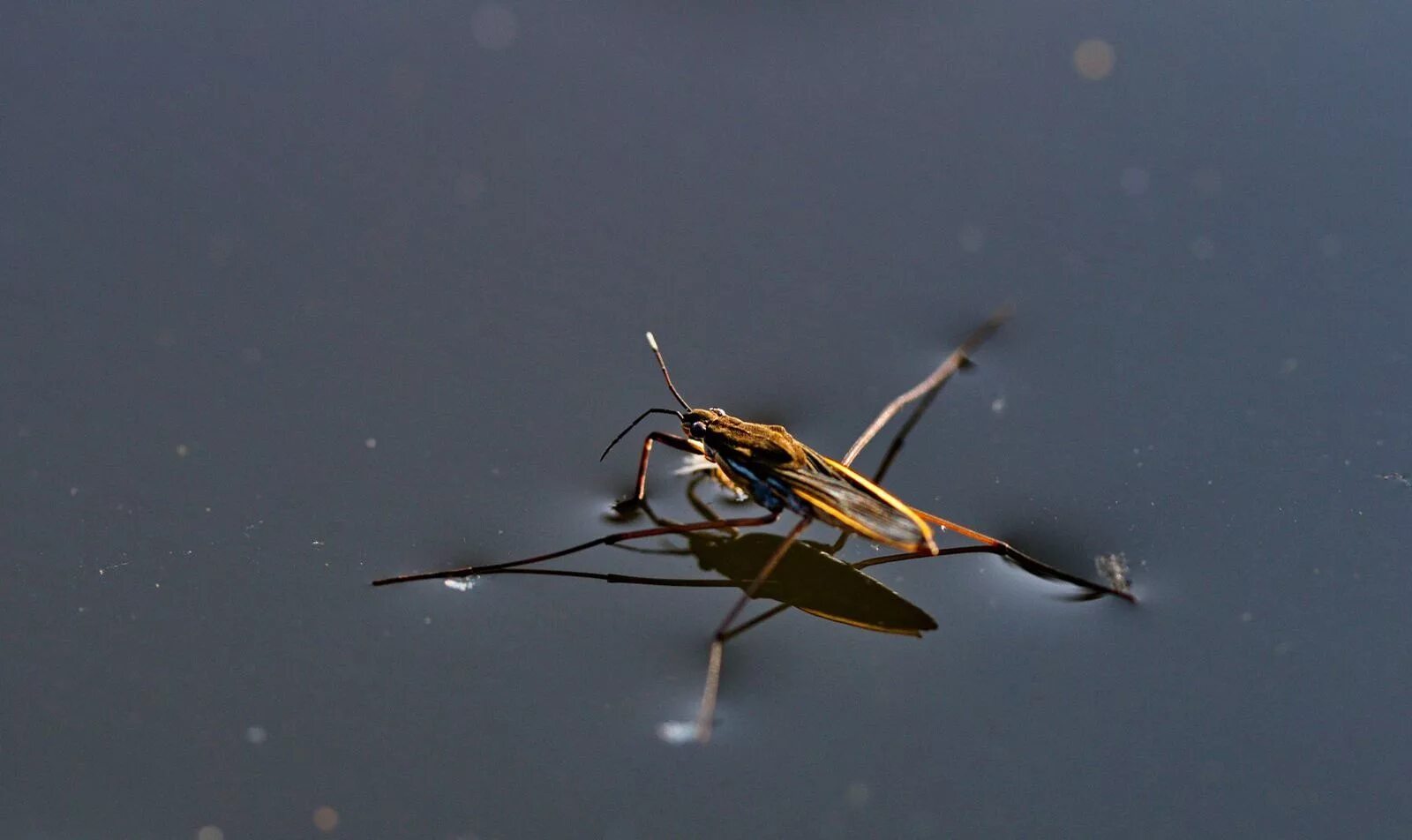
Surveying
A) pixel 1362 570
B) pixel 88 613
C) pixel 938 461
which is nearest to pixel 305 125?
pixel 88 613

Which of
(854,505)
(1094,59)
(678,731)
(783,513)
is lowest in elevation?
(678,731)

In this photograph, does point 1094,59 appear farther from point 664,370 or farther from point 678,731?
point 678,731

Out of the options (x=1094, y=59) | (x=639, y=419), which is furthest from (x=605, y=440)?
(x=1094, y=59)

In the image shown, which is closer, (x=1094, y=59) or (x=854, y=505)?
(x=854, y=505)

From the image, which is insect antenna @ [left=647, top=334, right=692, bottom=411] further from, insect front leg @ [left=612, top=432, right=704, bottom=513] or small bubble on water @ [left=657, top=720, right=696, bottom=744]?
small bubble on water @ [left=657, top=720, right=696, bottom=744]

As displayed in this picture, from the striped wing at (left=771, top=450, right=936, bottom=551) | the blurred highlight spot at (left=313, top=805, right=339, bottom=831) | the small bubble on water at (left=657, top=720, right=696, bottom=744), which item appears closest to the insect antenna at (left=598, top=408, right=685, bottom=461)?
the striped wing at (left=771, top=450, right=936, bottom=551)

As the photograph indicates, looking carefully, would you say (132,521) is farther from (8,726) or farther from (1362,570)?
(1362,570)

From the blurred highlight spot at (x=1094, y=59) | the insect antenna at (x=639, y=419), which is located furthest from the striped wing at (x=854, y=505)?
the blurred highlight spot at (x=1094, y=59)

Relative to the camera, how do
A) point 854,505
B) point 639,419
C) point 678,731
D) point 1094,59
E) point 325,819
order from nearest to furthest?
1. point 325,819
2. point 678,731
3. point 854,505
4. point 639,419
5. point 1094,59
